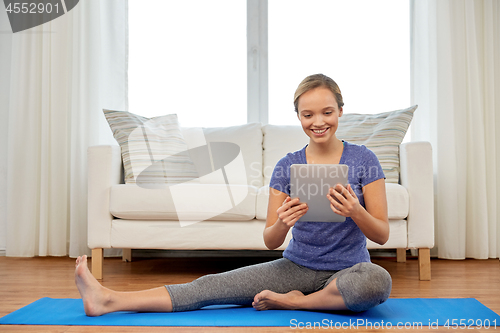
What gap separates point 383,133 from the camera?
2.46 metres

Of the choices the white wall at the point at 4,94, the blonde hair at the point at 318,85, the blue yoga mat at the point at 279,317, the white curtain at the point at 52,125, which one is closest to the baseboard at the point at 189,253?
the white curtain at the point at 52,125

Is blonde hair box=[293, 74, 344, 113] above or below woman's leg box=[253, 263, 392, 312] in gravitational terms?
above

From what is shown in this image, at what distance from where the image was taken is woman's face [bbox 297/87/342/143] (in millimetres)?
1357

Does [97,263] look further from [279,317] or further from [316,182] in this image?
[316,182]

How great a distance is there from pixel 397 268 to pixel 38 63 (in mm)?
2773

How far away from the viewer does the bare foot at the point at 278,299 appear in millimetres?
1384

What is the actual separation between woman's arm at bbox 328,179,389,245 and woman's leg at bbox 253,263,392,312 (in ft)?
0.36

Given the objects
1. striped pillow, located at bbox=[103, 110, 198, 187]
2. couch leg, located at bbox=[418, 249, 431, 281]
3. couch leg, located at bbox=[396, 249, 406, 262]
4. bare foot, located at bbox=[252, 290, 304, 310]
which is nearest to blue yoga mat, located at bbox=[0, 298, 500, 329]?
bare foot, located at bbox=[252, 290, 304, 310]

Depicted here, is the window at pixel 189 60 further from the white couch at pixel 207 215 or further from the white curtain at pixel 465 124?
the white curtain at pixel 465 124

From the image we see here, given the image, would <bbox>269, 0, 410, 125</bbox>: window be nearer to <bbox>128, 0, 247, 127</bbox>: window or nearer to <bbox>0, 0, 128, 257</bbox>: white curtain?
<bbox>128, 0, 247, 127</bbox>: window

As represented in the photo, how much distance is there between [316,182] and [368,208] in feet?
0.88

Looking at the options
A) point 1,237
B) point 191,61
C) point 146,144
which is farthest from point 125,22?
point 1,237

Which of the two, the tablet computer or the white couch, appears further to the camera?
the white couch

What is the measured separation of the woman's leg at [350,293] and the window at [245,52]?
1975 millimetres
